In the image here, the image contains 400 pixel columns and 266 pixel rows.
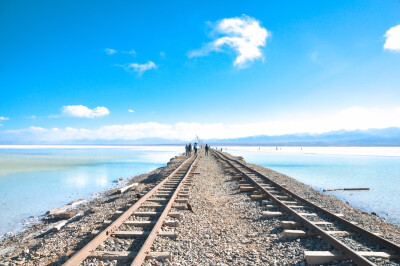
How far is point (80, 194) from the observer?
14984 millimetres

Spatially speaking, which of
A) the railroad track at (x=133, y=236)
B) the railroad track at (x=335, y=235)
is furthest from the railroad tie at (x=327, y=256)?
the railroad track at (x=133, y=236)

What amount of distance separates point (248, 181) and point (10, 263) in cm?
1038

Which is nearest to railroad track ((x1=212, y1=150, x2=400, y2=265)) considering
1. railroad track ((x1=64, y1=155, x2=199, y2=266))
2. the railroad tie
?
the railroad tie

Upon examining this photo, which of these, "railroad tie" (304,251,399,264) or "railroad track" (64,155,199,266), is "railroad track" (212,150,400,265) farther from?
"railroad track" (64,155,199,266)

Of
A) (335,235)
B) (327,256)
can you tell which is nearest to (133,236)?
(327,256)

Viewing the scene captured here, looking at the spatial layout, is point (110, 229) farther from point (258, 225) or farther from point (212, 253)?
point (258, 225)

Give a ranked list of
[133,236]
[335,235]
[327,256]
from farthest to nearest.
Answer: [335,235], [133,236], [327,256]

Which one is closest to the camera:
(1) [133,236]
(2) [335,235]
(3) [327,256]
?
(3) [327,256]

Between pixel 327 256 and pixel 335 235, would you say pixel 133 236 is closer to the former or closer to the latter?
pixel 327 256

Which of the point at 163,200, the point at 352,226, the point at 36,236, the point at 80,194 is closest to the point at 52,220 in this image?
the point at 36,236

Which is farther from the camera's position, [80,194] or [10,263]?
[80,194]

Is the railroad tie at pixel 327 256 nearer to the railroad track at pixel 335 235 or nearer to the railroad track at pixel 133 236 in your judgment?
the railroad track at pixel 335 235

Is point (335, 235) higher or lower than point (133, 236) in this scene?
lower

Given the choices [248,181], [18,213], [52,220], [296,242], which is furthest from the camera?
[248,181]
